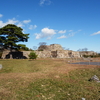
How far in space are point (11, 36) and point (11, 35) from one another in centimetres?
53

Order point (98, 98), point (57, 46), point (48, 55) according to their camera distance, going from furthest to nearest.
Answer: point (57, 46) → point (48, 55) → point (98, 98)

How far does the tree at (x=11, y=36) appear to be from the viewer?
92.5 ft

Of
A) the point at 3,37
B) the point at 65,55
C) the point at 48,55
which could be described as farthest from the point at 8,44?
the point at 65,55

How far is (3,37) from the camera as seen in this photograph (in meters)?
29.3

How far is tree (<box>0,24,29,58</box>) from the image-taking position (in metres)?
28.2

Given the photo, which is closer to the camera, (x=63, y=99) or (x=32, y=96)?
(x=63, y=99)

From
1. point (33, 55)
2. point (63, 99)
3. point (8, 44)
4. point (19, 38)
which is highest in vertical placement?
point (19, 38)

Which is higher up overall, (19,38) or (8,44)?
(19,38)

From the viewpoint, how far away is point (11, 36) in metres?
29.0

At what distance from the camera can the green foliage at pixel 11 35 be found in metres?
28.2

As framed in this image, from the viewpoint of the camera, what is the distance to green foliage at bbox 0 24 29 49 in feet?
92.5

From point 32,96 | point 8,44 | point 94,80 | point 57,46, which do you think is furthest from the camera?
point 57,46

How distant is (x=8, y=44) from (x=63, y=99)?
90.4ft

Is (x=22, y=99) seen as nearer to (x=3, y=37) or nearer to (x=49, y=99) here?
(x=49, y=99)
